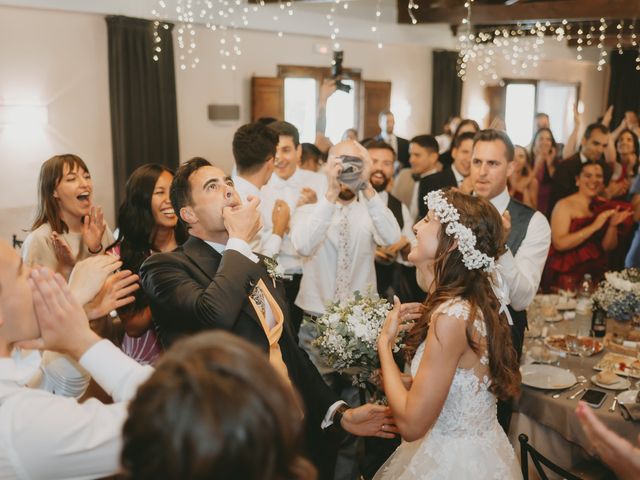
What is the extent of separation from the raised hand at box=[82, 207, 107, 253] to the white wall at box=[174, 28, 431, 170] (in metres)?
4.79

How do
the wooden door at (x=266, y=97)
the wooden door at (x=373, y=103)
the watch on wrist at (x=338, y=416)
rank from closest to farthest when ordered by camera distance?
the watch on wrist at (x=338, y=416)
the wooden door at (x=266, y=97)
the wooden door at (x=373, y=103)

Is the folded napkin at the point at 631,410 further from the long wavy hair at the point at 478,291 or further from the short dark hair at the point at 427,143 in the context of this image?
the short dark hair at the point at 427,143

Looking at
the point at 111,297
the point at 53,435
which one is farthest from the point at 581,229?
the point at 53,435

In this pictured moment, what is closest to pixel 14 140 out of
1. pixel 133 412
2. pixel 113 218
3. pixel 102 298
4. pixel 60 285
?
pixel 113 218

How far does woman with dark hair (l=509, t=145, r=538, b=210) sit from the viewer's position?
21.3 ft

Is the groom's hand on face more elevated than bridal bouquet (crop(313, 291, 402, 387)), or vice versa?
the groom's hand on face

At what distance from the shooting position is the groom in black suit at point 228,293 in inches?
72.4

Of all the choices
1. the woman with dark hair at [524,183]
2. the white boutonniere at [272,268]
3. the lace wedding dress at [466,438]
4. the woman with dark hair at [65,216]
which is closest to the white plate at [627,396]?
the lace wedding dress at [466,438]

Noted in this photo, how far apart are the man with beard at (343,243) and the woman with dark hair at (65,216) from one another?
3.46 feet

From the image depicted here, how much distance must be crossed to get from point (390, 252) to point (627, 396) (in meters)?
1.81

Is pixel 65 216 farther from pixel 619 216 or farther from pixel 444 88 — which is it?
pixel 444 88

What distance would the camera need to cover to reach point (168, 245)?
2988mm

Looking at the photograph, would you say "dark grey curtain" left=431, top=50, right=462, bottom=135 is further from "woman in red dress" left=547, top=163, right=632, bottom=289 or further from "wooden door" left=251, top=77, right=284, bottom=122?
"woman in red dress" left=547, top=163, right=632, bottom=289

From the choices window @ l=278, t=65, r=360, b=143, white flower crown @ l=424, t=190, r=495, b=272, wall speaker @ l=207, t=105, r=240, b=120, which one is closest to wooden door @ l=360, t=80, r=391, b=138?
window @ l=278, t=65, r=360, b=143
